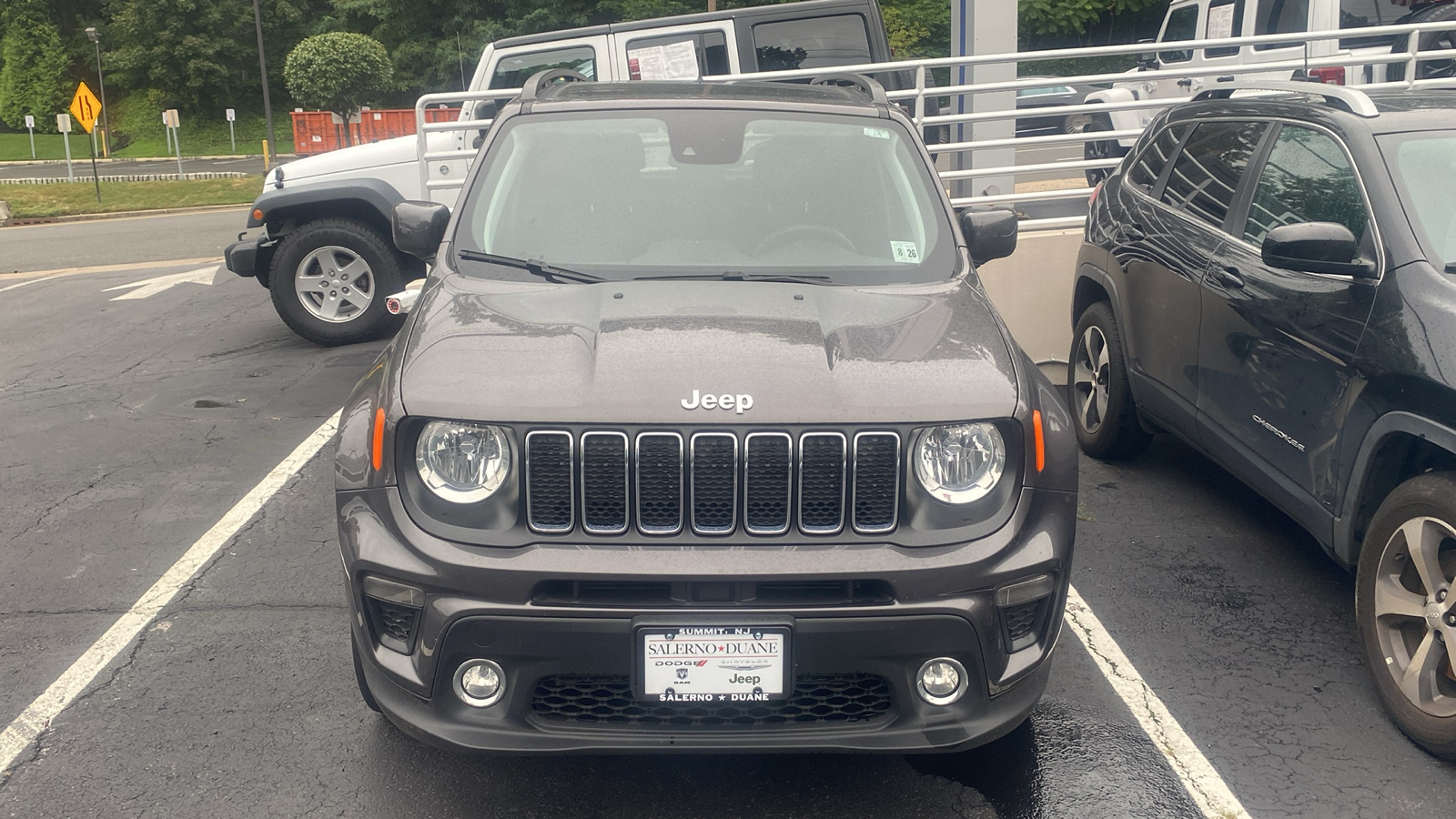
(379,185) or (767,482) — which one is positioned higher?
(379,185)

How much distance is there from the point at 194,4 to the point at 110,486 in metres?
61.0

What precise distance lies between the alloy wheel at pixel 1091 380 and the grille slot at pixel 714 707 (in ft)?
11.1

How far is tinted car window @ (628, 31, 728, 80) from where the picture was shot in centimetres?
953

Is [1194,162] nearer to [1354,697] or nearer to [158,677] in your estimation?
[1354,697]

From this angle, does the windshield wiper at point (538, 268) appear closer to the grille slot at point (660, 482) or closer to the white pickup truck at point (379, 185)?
the grille slot at point (660, 482)

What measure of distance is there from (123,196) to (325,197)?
1053 inches

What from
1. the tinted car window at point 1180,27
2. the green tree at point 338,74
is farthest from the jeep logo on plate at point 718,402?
the green tree at point 338,74

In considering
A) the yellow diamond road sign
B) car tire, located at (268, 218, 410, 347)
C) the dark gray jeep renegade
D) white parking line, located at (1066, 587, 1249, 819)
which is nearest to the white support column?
car tire, located at (268, 218, 410, 347)

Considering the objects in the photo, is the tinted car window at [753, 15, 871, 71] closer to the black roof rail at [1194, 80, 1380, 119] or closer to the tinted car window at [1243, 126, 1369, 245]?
the black roof rail at [1194, 80, 1380, 119]

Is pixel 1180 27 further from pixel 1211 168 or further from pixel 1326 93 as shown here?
pixel 1326 93

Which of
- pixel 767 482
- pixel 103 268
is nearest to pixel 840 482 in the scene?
pixel 767 482

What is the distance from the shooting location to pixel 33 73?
6400cm

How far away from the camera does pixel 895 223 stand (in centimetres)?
393

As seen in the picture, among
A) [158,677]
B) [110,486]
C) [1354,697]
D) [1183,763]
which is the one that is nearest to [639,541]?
[1183,763]
